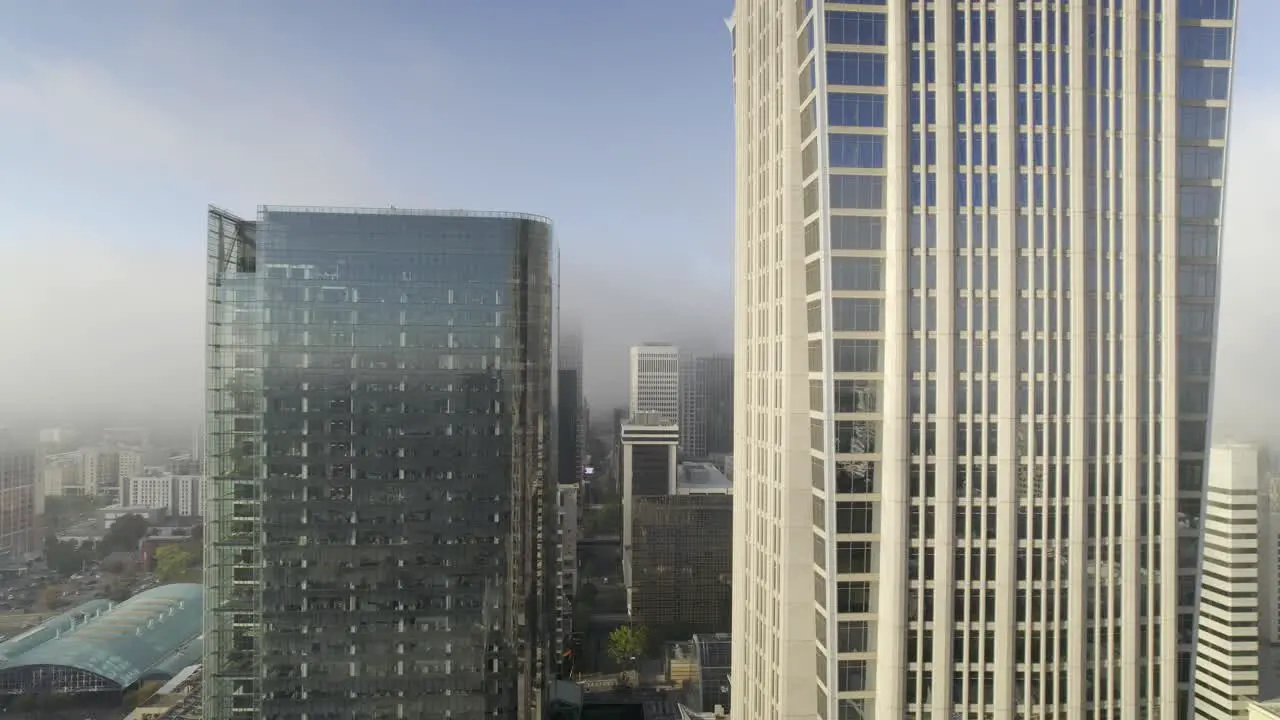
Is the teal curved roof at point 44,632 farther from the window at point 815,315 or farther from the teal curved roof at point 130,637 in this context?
the window at point 815,315

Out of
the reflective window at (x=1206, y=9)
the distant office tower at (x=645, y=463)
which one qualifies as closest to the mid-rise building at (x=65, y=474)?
the reflective window at (x=1206, y=9)

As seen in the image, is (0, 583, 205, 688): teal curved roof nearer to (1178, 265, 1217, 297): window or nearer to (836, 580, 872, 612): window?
(836, 580, 872, 612): window

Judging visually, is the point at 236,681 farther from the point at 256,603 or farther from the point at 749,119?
the point at 749,119

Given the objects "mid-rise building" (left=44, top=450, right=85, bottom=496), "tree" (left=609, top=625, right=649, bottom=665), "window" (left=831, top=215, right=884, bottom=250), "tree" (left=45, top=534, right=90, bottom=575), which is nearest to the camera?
"window" (left=831, top=215, right=884, bottom=250)

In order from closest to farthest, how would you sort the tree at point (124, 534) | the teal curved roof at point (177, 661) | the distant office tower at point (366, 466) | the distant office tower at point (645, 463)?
the distant office tower at point (366, 466) < the tree at point (124, 534) < the teal curved roof at point (177, 661) < the distant office tower at point (645, 463)

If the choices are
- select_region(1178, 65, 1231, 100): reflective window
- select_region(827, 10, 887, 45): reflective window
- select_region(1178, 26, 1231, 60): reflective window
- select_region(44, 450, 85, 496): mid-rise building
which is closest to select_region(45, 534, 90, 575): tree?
select_region(44, 450, 85, 496): mid-rise building

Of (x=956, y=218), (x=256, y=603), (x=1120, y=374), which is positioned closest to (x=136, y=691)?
(x=256, y=603)
